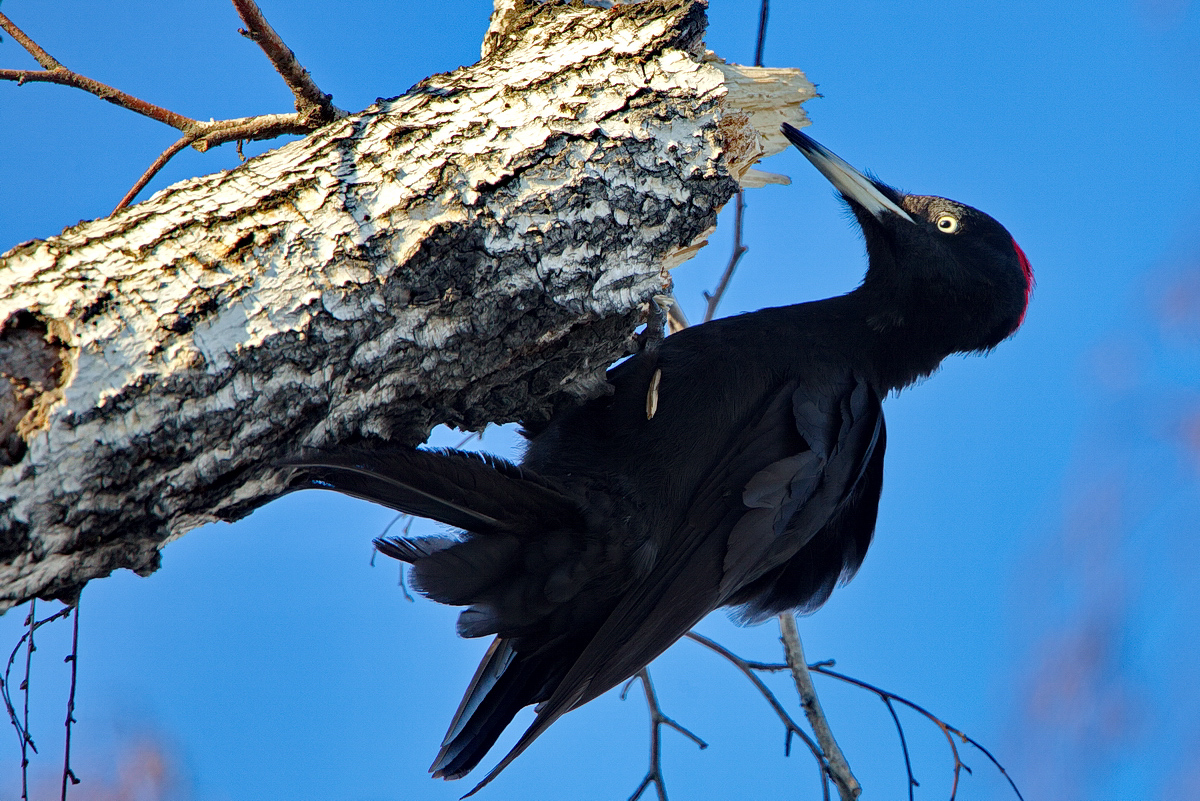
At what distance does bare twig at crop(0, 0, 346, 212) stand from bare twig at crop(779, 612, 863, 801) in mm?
2019

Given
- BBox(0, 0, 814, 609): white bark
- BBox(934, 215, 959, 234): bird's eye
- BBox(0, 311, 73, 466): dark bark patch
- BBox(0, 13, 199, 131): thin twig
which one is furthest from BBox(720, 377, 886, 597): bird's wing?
BBox(0, 13, 199, 131): thin twig

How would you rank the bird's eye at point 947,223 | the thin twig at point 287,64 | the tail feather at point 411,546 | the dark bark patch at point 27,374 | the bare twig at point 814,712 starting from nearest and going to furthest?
the dark bark patch at point 27,374
the thin twig at point 287,64
the tail feather at point 411,546
the bare twig at point 814,712
the bird's eye at point 947,223

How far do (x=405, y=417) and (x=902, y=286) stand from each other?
1.78m

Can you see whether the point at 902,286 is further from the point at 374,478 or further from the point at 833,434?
the point at 374,478

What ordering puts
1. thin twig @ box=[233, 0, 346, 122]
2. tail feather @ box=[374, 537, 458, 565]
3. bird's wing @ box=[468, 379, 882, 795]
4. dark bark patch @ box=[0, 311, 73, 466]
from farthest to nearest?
1. bird's wing @ box=[468, 379, 882, 795]
2. tail feather @ box=[374, 537, 458, 565]
3. thin twig @ box=[233, 0, 346, 122]
4. dark bark patch @ box=[0, 311, 73, 466]

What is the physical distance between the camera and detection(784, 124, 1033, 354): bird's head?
2.82m

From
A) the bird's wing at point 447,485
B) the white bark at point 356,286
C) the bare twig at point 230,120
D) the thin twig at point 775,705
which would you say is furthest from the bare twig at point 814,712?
the bare twig at point 230,120

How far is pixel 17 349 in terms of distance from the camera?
138 cm

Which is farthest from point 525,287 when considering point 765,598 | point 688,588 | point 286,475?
point 765,598

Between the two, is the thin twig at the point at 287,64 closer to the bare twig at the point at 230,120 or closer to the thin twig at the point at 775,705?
the bare twig at the point at 230,120

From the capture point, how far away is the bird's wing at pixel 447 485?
1.80 m

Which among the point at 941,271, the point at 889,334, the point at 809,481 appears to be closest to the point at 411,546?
the point at 809,481

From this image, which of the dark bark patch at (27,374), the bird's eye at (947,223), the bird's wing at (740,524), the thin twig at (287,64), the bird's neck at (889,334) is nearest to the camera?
the dark bark patch at (27,374)

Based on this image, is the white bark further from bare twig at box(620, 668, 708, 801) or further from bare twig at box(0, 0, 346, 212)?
bare twig at box(620, 668, 708, 801)
